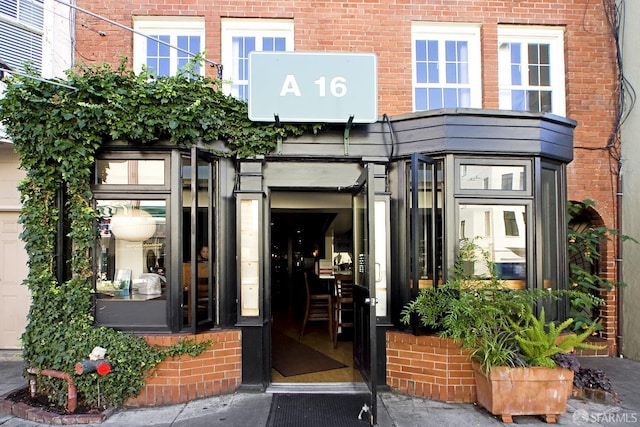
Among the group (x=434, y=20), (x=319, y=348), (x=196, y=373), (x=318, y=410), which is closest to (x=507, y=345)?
(x=318, y=410)

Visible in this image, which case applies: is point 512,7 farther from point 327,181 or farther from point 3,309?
point 3,309

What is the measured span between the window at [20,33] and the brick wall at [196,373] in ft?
14.1

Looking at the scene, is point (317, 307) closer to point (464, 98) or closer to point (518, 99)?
point (464, 98)

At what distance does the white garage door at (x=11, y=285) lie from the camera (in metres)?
6.00

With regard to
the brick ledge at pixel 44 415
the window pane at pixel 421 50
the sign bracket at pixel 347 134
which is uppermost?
the window pane at pixel 421 50

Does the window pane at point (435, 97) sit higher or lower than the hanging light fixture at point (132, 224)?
higher

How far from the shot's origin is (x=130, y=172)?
4488 mm

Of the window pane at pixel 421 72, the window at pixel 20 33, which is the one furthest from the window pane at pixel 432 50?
the window at pixel 20 33

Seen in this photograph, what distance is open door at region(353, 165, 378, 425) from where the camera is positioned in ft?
12.2

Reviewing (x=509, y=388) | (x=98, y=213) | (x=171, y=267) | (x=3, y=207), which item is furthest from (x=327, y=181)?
(x=3, y=207)

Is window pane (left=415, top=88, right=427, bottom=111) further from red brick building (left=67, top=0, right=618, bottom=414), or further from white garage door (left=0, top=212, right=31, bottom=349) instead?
white garage door (left=0, top=212, right=31, bottom=349)

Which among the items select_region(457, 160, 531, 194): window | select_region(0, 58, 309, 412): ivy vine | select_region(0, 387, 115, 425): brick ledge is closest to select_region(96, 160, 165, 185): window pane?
select_region(0, 58, 309, 412): ivy vine

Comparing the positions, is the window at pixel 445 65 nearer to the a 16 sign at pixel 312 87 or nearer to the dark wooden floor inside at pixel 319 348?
the a 16 sign at pixel 312 87

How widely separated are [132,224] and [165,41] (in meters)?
3.05
